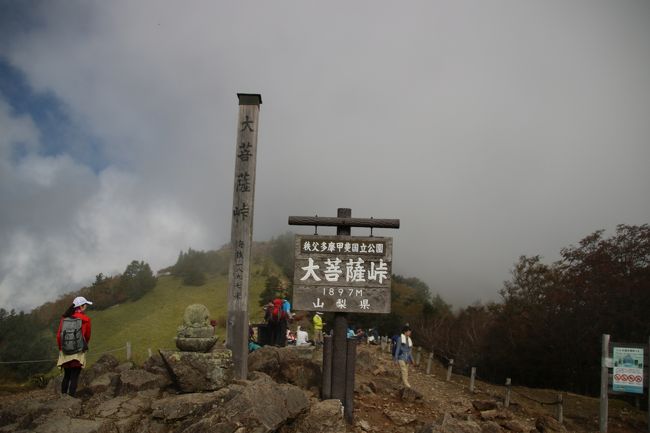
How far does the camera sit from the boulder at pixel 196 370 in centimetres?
866

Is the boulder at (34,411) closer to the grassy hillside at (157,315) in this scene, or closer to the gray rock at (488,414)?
the gray rock at (488,414)

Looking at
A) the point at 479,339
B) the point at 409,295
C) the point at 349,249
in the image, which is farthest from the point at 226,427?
the point at 409,295

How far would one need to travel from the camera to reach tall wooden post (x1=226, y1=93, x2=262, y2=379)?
1071cm

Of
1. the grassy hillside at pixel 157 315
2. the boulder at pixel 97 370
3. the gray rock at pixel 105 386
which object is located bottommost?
the grassy hillside at pixel 157 315

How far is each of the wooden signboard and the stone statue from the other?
191cm

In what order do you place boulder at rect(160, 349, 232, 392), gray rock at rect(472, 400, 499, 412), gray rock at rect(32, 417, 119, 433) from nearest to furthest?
1. gray rock at rect(32, 417, 119, 433)
2. boulder at rect(160, 349, 232, 392)
3. gray rock at rect(472, 400, 499, 412)

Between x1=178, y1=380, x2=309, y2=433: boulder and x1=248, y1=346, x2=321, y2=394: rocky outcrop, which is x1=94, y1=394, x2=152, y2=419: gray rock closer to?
x1=178, y1=380, x2=309, y2=433: boulder

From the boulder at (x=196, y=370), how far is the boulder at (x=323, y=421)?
190cm

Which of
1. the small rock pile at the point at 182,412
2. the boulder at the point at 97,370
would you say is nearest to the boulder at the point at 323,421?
the small rock pile at the point at 182,412

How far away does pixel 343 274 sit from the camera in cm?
984

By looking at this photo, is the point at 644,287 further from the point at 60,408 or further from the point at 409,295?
the point at 409,295

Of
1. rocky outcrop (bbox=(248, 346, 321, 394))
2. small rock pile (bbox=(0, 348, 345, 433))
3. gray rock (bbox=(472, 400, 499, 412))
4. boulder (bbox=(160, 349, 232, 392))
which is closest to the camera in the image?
small rock pile (bbox=(0, 348, 345, 433))

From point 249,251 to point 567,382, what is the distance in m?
21.1

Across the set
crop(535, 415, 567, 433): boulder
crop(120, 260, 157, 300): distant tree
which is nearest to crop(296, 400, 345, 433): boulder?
crop(535, 415, 567, 433): boulder
